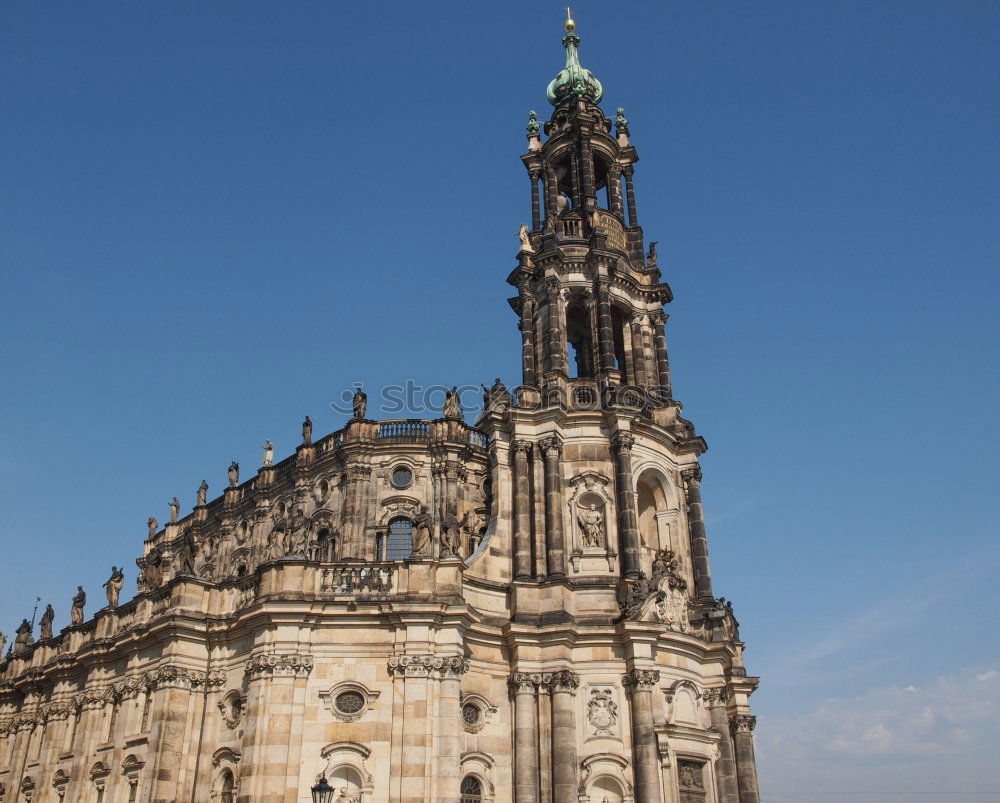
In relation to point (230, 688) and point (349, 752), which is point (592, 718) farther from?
point (230, 688)

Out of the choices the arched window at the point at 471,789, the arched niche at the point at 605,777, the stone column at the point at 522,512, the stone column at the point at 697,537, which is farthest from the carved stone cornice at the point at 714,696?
the arched window at the point at 471,789

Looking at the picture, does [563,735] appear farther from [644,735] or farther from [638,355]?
[638,355]

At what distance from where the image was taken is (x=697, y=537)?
125 ft

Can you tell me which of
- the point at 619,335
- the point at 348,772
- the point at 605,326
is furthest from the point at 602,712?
the point at 619,335

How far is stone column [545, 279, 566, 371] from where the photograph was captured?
38375 mm

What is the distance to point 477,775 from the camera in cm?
3038

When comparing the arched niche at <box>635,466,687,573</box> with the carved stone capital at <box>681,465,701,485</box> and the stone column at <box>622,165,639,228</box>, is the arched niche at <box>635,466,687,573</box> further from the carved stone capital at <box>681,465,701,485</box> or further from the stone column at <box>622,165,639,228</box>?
the stone column at <box>622,165,639,228</box>

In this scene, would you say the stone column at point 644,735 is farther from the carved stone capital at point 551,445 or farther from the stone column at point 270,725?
the stone column at point 270,725

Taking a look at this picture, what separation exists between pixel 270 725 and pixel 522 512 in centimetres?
1180

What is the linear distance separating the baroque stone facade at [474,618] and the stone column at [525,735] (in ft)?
0.23

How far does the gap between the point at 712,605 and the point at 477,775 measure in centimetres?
1165

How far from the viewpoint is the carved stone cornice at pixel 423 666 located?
1143 inches

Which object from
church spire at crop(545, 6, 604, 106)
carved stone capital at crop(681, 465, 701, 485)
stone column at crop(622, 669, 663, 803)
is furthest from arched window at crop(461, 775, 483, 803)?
church spire at crop(545, 6, 604, 106)

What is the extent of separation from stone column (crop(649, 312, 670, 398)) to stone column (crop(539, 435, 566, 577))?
7.40m
